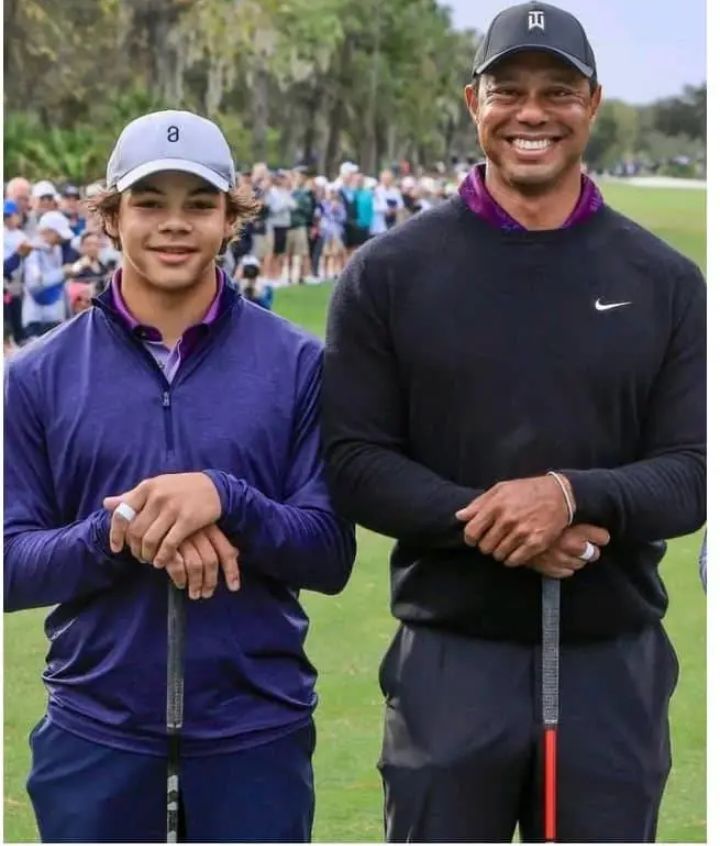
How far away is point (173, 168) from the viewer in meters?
3.14

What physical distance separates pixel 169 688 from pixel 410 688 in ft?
1.53

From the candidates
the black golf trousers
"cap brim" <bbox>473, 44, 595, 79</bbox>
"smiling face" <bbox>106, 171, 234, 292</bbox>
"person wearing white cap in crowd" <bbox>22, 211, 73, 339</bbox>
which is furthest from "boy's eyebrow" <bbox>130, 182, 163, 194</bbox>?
"person wearing white cap in crowd" <bbox>22, 211, 73, 339</bbox>

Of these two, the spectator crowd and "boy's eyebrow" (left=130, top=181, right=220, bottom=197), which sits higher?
the spectator crowd

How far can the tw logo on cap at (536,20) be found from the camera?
124 inches

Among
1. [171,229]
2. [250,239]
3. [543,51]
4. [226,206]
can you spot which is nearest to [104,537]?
[171,229]

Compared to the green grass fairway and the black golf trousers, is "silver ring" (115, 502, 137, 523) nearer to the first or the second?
the black golf trousers

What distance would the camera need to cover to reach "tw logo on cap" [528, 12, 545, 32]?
3150 millimetres

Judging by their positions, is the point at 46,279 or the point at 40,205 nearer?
the point at 46,279

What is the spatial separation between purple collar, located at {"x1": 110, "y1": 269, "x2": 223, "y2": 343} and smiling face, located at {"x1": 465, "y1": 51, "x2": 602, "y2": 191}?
59 centimetres

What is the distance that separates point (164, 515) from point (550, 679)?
77 centimetres

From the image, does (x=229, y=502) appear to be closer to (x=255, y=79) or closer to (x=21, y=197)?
(x=21, y=197)

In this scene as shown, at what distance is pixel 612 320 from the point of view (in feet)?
10.3

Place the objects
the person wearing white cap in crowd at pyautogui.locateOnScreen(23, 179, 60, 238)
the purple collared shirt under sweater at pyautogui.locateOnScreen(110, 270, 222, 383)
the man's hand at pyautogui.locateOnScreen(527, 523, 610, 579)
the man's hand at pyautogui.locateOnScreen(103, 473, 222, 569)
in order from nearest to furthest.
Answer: the man's hand at pyautogui.locateOnScreen(103, 473, 222, 569), the man's hand at pyautogui.locateOnScreen(527, 523, 610, 579), the purple collared shirt under sweater at pyautogui.locateOnScreen(110, 270, 222, 383), the person wearing white cap in crowd at pyautogui.locateOnScreen(23, 179, 60, 238)

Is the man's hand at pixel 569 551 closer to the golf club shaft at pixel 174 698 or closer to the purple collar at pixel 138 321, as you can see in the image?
the golf club shaft at pixel 174 698
